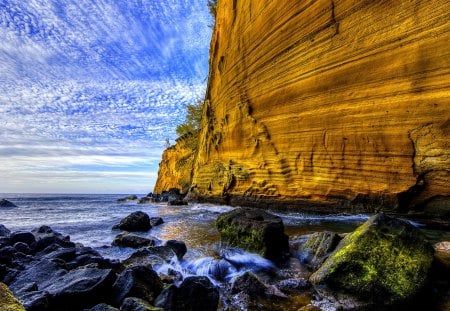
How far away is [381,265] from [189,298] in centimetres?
259

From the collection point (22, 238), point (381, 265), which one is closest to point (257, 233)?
point (381, 265)

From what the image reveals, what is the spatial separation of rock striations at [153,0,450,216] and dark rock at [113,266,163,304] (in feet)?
28.1

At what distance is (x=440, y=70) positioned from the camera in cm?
901

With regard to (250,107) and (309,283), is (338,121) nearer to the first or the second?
(250,107)

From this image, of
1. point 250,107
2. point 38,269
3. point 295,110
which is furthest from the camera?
point 250,107

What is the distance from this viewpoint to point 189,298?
155 inches

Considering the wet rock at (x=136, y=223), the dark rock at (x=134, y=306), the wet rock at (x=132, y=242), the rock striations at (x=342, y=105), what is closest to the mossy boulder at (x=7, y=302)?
the dark rock at (x=134, y=306)

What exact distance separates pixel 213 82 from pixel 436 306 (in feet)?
78.1

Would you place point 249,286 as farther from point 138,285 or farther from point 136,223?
point 136,223

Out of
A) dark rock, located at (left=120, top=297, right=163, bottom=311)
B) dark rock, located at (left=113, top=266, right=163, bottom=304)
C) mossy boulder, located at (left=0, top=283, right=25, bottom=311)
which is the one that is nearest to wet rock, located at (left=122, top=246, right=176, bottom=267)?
dark rock, located at (left=113, top=266, right=163, bottom=304)

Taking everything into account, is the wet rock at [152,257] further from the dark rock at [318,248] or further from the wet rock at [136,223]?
the wet rock at [136,223]

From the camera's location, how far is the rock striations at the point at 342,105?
9.36m

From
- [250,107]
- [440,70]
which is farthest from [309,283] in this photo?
[250,107]

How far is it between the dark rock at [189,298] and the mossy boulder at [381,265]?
5.59 ft
